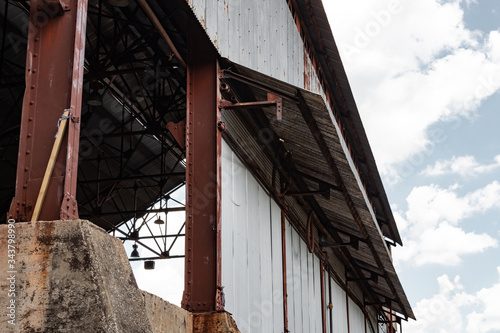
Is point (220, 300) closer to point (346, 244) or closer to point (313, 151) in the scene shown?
point (313, 151)

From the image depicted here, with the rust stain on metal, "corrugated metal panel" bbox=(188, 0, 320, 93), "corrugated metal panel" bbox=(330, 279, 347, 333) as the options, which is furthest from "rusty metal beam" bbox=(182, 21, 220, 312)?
"corrugated metal panel" bbox=(330, 279, 347, 333)

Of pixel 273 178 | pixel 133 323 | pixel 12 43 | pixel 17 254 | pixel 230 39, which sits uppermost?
pixel 12 43

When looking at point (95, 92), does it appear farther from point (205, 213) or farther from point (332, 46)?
point (205, 213)

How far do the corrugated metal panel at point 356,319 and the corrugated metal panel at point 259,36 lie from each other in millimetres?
11443

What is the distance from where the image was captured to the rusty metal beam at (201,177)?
9.30 metres

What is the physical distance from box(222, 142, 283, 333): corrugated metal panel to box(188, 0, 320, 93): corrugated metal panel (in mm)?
1690

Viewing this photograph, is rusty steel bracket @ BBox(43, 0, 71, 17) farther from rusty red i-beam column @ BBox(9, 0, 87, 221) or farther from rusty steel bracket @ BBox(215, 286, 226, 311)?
rusty steel bracket @ BBox(215, 286, 226, 311)

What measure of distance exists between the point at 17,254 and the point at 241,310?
6129 millimetres

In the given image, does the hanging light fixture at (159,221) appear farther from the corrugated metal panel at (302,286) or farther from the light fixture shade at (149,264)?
the corrugated metal panel at (302,286)

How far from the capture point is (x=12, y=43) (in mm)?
18703

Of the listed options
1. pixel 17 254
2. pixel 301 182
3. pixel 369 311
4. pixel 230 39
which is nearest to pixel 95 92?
pixel 301 182

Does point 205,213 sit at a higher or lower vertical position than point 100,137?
lower

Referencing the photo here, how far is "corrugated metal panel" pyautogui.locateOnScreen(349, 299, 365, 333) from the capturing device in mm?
23248

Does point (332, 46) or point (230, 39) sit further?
point (332, 46)
